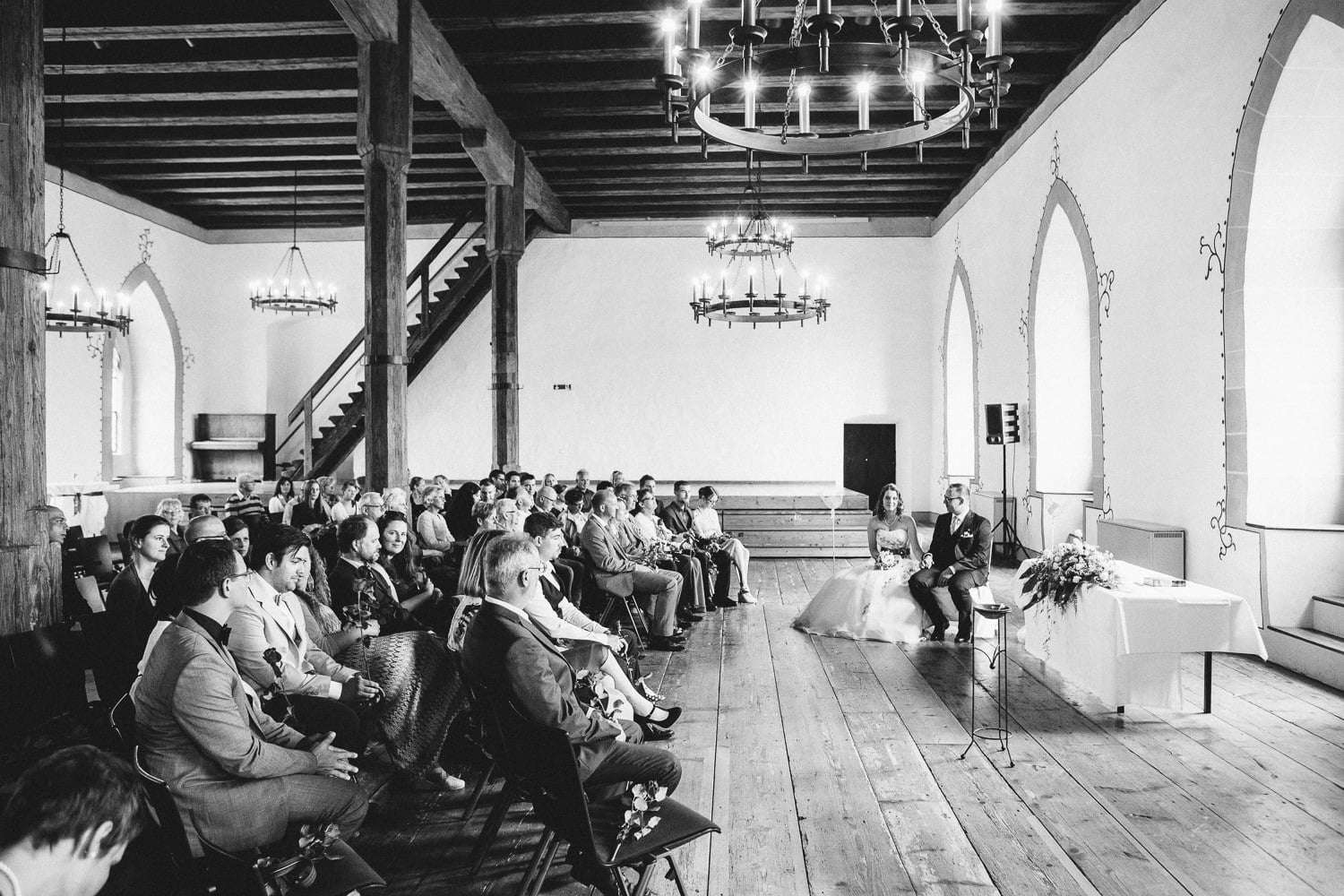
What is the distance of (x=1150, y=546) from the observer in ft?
21.7

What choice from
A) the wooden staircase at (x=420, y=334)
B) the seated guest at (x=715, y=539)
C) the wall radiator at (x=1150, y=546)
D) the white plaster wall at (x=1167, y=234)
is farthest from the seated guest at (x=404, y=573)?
the wooden staircase at (x=420, y=334)

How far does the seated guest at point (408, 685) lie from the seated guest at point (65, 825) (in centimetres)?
220

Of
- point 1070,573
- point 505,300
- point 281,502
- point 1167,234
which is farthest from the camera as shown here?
point 505,300

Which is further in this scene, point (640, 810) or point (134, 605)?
point (134, 605)

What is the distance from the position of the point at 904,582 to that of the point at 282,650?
4.69 meters

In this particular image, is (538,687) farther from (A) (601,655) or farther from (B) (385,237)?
(B) (385,237)

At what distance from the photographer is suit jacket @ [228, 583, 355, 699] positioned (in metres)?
3.01

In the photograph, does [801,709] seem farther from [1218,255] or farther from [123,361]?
[123,361]

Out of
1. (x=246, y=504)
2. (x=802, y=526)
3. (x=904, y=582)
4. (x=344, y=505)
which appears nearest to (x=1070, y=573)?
(x=904, y=582)

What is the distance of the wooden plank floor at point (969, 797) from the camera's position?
2947 mm

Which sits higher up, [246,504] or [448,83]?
[448,83]

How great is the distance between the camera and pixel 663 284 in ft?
47.5

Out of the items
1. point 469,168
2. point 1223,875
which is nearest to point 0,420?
point 1223,875

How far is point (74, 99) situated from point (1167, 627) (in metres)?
10.4
